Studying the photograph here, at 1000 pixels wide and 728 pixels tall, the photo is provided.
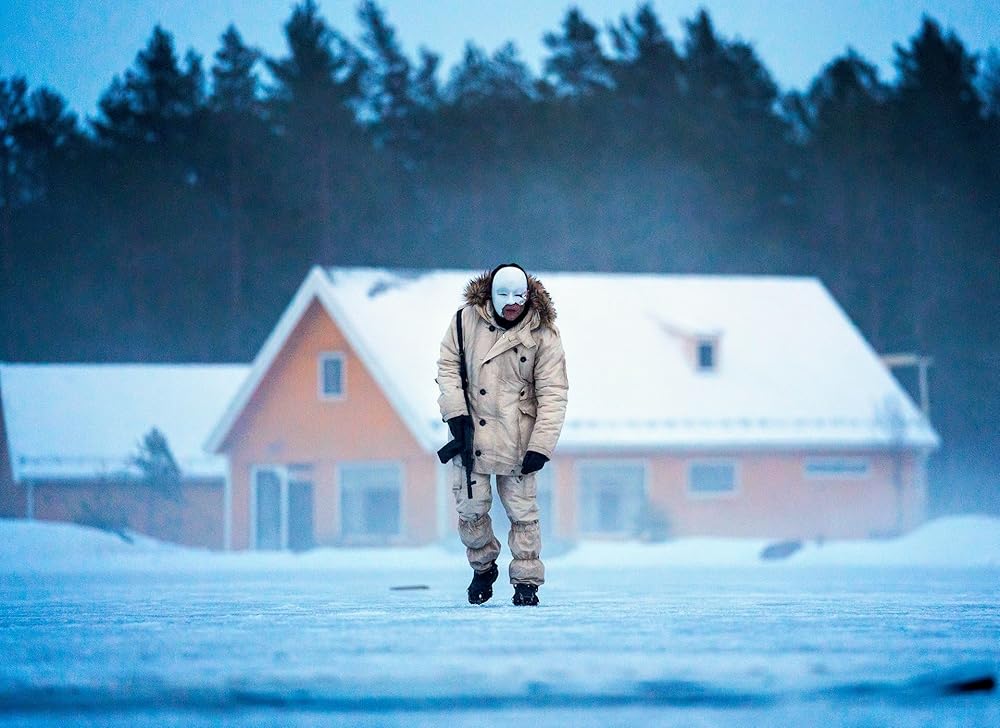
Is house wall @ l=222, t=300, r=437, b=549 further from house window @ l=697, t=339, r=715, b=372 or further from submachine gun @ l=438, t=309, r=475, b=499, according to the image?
submachine gun @ l=438, t=309, r=475, b=499

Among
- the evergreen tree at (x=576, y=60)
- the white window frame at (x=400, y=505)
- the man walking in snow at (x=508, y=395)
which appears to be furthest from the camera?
the evergreen tree at (x=576, y=60)

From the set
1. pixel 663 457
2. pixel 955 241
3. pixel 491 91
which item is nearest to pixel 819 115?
pixel 955 241

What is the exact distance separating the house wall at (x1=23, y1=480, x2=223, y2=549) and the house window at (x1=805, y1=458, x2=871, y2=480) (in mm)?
12012

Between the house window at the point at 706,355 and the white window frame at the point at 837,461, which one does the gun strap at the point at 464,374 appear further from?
the house window at the point at 706,355

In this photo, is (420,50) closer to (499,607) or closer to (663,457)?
(663,457)

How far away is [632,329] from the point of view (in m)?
33.0

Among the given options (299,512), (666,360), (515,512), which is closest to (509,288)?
(515,512)

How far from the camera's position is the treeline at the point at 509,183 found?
135 ft

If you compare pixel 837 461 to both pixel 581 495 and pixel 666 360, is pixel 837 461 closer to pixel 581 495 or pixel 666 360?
pixel 666 360

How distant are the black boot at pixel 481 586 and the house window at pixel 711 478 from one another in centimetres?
2285

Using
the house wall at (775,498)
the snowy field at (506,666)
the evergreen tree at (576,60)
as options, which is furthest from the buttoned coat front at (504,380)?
the evergreen tree at (576,60)

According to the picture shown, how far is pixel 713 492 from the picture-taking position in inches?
1177

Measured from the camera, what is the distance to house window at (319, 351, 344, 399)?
30.4m

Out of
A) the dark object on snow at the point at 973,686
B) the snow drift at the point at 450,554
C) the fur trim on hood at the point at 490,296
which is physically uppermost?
the fur trim on hood at the point at 490,296
